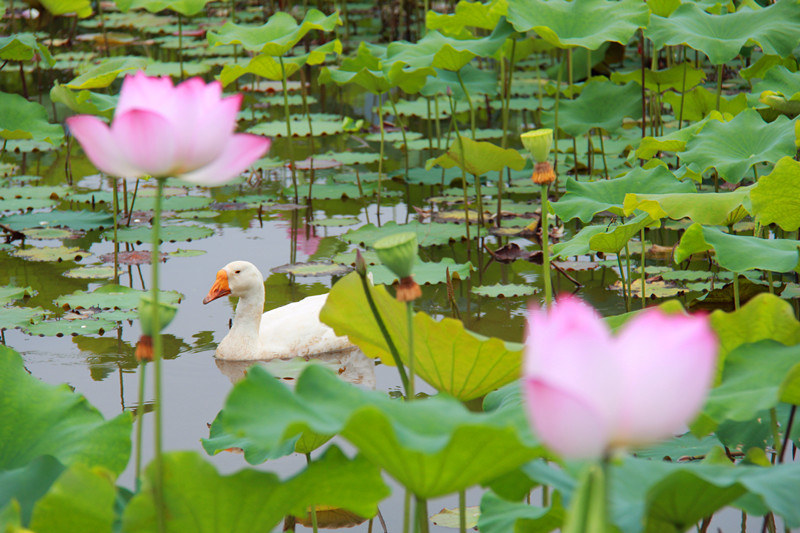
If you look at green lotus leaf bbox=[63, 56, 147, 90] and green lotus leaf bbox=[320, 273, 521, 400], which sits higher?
green lotus leaf bbox=[63, 56, 147, 90]

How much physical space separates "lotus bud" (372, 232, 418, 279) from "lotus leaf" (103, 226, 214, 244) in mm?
3097

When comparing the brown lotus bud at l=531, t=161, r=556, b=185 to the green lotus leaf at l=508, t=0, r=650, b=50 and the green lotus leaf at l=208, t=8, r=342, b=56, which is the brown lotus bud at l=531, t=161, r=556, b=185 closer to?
the green lotus leaf at l=508, t=0, r=650, b=50

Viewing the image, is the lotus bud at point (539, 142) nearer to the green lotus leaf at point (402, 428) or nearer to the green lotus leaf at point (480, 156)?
the green lotus leaf at point (402, 428)

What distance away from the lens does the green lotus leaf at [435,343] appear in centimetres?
137

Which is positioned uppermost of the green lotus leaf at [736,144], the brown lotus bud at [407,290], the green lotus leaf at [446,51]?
the green lotus leaf at [446,51]

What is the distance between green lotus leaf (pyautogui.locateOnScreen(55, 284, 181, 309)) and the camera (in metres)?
3.18

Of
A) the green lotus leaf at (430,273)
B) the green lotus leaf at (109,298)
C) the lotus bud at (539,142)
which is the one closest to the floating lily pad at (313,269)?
the green lotus leaf at (430,273)

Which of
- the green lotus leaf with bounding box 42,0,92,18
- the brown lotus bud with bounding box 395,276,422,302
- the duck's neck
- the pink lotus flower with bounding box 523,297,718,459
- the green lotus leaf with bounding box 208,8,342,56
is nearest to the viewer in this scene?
the pink lotus flower with bounding box 523,297,718,459

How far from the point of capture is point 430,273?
11.2 ft

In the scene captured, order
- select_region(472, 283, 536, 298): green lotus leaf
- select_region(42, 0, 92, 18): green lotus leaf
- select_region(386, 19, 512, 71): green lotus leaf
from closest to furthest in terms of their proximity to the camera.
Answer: select_region(472, 283, 536, 298): green lotus leaf, select_region(386, 19, 512, 71): green lotus leaf, select_region(42, 0, 92, 18): green lotus leaf

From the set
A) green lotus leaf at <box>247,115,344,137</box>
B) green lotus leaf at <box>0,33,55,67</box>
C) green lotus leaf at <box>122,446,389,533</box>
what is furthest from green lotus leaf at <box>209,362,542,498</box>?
green lotus leaf at <box>247,115,344,137</box>

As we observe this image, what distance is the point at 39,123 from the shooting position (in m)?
4.02

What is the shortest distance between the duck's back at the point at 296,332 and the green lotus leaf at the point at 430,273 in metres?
0.29

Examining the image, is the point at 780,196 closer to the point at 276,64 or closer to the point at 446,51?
the point at 446,51
